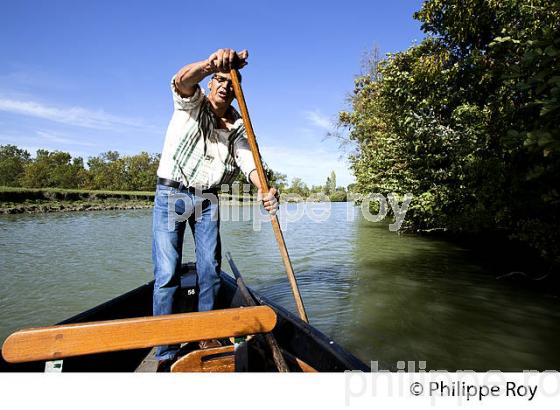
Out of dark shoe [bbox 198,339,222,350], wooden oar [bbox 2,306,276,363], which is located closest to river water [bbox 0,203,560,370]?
dark shoe [bbox 198,339,222,350]

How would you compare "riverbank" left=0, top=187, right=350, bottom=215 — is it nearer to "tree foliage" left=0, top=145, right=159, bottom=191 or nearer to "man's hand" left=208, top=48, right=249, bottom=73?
"tree foliage" left=0, top=145, right=159, bottom=191

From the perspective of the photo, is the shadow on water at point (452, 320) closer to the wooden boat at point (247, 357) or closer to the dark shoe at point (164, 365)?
the wooden boat at point (247, 357)

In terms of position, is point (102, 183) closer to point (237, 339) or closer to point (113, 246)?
point (113, 246)

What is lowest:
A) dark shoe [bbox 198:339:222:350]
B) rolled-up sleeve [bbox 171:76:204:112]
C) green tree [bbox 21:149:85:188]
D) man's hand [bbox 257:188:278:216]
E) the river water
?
the river water

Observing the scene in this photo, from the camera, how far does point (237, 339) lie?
2.26 metres

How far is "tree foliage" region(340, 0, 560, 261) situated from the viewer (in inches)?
234

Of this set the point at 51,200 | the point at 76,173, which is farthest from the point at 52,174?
the point at 51,200

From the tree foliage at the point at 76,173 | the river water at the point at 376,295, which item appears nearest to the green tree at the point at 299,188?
the tree foliage at the point at 76,173

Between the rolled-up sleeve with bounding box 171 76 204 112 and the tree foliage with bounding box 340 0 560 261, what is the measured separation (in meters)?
4.86

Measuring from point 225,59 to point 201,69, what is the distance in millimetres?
207

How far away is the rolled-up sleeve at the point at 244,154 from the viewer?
306 centimetres

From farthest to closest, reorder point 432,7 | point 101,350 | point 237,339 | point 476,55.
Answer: point 432,7 < point 476,55 < point 237,339 < point 101,350
